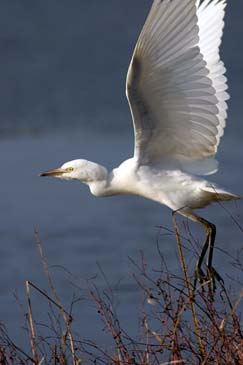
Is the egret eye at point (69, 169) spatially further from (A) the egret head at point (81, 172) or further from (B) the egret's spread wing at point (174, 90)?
(B) the egret's spread wing at point (174, 90)

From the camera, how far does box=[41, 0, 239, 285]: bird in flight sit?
4195mm

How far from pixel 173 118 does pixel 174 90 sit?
5.8 inches

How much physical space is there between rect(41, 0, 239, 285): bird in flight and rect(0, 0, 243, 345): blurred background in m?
0.42

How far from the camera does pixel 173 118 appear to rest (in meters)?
4.50

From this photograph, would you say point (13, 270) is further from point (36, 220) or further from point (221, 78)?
point (221, 78)

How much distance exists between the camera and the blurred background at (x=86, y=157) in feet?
17.9

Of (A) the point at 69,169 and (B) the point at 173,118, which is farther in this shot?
(A) the point at 69,169

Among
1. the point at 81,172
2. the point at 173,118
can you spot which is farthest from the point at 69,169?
the point at 173,118

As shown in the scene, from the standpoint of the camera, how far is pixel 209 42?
16.3 ft

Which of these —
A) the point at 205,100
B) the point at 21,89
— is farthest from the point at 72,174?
the point at 21,89

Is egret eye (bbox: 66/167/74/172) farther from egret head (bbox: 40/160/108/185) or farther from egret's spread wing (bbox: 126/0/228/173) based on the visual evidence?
egret's spread wing (bbox: 126/0/228/173)

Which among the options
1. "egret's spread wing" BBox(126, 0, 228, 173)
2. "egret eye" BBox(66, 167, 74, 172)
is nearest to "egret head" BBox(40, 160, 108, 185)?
"egret eye" BBox(66, 167, 74, 172)

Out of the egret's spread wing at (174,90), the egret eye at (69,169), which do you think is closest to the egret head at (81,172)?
the egret eye at (69,169)

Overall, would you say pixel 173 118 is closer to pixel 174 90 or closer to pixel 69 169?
pixel 174 90
